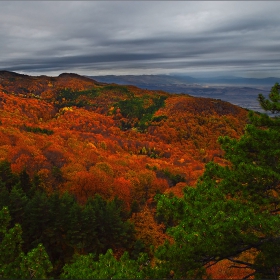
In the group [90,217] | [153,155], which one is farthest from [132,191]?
[153,155]

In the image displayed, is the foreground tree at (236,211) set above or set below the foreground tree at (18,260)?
above

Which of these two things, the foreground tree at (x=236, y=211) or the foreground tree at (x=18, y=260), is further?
the foreground tree at (x=18, y=260)

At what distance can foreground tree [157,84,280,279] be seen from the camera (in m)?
12.3

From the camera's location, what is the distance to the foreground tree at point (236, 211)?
12.3m

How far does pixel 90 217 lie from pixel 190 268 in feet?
74.8

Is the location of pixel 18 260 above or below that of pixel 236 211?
below

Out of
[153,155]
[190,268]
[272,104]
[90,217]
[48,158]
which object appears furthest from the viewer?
[153,155]

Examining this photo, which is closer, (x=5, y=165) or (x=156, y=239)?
(x=156, y=239)

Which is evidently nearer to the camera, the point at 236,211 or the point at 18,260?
the point at 236,211

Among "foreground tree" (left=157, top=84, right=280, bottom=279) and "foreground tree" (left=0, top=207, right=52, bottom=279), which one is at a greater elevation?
"foreground tree" (left=157, top=84, right=280, bottom=279)

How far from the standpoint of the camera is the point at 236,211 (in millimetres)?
13094

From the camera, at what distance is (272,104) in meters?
15.4

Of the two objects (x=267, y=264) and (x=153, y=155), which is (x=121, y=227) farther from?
(x=153, y=155)

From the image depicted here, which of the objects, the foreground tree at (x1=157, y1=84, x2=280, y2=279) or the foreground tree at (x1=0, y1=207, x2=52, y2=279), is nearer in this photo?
the foreground tree at (x1=157, y1=84, x2=280, y2=279)
